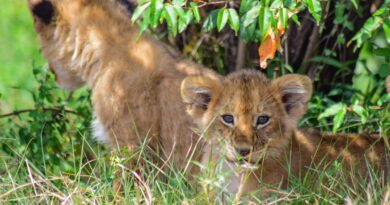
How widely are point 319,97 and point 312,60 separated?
33cm

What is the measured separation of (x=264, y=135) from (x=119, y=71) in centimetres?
124

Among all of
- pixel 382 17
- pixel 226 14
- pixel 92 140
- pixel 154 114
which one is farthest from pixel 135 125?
pixel 382 17

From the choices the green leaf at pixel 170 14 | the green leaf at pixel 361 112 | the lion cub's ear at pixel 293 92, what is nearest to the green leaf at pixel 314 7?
the lion cub's ear at pixel 293 92

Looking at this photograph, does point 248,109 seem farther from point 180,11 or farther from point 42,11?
point 42,11

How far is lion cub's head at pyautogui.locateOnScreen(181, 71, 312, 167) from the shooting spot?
17.5 ft

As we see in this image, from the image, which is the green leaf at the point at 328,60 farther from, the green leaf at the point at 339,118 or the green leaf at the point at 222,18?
the green leaf at the point at 222,18

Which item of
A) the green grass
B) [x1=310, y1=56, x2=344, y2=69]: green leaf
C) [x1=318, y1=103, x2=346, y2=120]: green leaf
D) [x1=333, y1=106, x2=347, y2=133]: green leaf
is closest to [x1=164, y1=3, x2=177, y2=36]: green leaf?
[x1=333, y1=106, x2=347, y2=133]: green leaf

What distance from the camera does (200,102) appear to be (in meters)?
5.73

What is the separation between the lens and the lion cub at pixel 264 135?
5355 millimetres

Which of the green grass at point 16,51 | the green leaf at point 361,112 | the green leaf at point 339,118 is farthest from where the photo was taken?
the green grass at point 16,51

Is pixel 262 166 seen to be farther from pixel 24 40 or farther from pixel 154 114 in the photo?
pixel 24 40

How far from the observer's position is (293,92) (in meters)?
5.63

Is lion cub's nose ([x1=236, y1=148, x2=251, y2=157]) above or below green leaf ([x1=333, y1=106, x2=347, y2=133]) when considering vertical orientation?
above

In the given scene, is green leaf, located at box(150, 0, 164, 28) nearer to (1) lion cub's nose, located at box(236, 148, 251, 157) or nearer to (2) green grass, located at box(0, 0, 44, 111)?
(1) lion cub's nose, located at box(236, 148, 251, 157)
